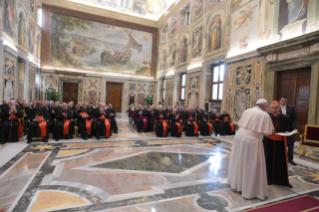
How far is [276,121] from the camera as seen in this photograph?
12.1 feet

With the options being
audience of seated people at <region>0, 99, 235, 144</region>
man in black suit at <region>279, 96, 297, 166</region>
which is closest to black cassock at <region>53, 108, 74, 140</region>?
audience of seated people at <region>0, 99, 235, 144</region>

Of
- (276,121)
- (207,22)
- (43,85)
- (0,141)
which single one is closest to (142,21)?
(207,22)

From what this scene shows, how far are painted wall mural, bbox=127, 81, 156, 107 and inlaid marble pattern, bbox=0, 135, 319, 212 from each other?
1359 centimetres

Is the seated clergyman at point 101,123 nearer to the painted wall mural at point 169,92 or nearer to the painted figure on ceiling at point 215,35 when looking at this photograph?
the painted figure on ceiling at point 215,35

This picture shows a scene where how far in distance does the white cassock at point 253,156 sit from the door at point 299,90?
5.44 metres

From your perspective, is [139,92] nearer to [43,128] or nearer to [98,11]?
[98,11]

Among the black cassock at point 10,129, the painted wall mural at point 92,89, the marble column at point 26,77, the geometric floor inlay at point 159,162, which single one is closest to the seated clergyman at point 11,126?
the black cassock at point 10,129

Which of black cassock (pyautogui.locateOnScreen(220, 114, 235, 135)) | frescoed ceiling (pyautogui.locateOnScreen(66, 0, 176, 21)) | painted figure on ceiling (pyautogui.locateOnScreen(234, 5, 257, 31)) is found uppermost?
frescoed ceiling (pyautogui.locateOnScreen(66, 0, 176, 21))

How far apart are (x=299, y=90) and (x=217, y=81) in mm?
5061

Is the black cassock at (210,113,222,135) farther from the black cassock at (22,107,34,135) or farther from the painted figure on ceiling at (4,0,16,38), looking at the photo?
the painted figure on ceiling at (4,0,16,38)

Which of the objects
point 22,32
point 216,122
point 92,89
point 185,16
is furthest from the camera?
point 92,89

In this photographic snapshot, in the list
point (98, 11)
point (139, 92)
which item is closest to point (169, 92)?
point (139, 92)

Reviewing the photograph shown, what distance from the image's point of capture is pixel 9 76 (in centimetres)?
852

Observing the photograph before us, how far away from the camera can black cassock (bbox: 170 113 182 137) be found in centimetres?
794
